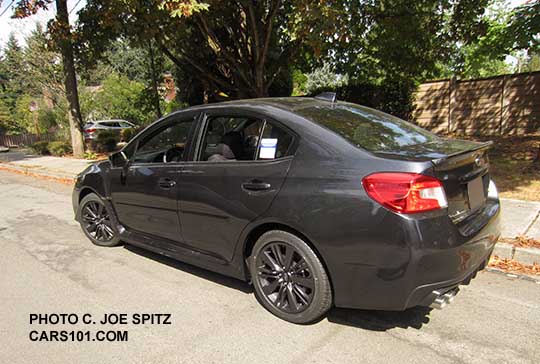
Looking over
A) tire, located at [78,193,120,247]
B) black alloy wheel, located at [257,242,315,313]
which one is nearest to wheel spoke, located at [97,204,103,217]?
tire, located at [78,193,120,247]

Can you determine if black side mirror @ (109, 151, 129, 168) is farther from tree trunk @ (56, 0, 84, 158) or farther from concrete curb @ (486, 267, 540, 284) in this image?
tree trunk @ (56, 0, 84, 158)

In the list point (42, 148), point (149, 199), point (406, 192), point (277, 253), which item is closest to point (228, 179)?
point (277, 253)

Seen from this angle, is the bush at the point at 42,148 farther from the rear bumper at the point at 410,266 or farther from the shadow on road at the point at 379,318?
the rear bumper at the point at 410,266

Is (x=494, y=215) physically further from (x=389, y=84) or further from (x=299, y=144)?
(x=389, y=84)

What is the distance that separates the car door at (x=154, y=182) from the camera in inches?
147

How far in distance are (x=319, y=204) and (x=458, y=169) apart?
0.98 m

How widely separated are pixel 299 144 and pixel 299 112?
0.38 metres

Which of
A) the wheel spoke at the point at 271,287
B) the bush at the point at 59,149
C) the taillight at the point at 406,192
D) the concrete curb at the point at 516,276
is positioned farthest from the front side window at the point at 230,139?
the bush at the point at 59,149

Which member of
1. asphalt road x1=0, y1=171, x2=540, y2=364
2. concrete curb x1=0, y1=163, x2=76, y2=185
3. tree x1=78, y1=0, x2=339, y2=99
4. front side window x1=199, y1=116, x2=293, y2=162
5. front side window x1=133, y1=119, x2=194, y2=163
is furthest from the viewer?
concrete curb x1=0, y1=163, x2=76, y2=185

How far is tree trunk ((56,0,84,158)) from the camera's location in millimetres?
12352

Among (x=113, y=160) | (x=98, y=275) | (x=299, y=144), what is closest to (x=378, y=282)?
(x=299, y=144)

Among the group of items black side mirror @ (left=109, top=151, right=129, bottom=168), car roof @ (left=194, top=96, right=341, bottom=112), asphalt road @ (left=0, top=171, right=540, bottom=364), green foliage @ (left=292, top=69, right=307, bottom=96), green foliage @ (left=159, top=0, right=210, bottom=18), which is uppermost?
green foliage @ (left=292, top=69, right=307, bottom=96)

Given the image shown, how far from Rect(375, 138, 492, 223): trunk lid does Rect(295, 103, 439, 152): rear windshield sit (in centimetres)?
13

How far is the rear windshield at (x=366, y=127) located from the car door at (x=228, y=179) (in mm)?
Result: 372
